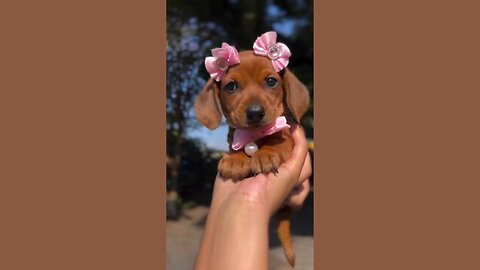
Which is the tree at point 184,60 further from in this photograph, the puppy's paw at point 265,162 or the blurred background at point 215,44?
the puppy's paw at point 265,162

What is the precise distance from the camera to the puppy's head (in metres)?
1.93

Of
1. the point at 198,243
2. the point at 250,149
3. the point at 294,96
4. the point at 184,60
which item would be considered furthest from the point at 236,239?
the point at 198,243

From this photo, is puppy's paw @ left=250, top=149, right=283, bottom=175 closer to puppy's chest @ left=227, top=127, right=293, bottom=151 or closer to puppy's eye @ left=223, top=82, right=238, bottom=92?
puppy's chest @ left=227, top=127, right=293, bottom=151

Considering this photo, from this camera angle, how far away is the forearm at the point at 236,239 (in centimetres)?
161

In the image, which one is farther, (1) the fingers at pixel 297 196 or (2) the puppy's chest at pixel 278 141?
(1) the fingers at pixel 297 196

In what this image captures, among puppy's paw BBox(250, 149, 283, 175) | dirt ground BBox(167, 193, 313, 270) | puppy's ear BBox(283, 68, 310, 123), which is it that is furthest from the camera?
dirt ground BBox(167, 193, 313, 270)

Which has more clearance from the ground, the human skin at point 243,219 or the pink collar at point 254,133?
the pink collar at point 254,133

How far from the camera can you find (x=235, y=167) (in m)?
1.90

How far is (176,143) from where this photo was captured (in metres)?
3.85

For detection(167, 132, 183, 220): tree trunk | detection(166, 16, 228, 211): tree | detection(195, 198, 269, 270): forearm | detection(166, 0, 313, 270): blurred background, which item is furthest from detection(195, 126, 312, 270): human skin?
detection(167, 132, 183, 220): tree trunk

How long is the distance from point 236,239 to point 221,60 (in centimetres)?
83

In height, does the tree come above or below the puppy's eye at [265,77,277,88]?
above

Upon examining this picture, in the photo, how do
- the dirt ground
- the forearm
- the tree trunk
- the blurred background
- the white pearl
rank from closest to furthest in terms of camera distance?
the forearm, the white pearl, the dirt ground, the blurred background, the tree trunk

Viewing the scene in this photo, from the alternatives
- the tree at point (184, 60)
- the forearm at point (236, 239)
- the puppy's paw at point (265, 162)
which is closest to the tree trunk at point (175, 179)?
the tree at point (184, 60)
